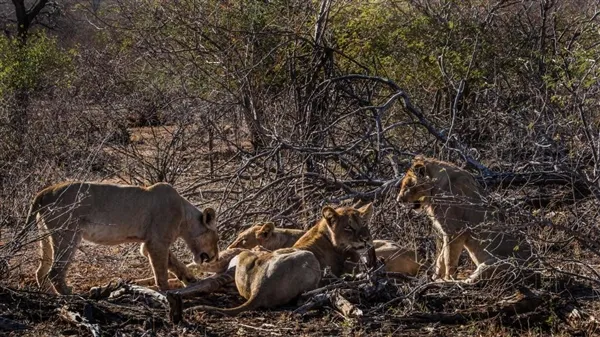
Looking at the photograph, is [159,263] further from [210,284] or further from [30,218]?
[30,218]

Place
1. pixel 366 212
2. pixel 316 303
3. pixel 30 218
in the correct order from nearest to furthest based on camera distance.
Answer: pixel 316 303 < pixel 30 218 < pixel 366 212

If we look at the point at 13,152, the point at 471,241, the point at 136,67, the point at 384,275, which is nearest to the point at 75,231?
the point at 384,275

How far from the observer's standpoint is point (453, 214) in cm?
892

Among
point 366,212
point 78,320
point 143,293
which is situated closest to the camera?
point 78,320

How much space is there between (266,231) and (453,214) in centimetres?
175

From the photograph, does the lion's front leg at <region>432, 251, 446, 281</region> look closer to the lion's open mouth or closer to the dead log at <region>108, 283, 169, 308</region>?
the lion's open mouth

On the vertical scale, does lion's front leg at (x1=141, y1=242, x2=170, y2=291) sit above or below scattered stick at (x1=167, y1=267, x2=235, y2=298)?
above

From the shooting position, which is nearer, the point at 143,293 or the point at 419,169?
the point at 143,293

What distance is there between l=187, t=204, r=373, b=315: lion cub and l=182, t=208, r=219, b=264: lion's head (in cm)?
71

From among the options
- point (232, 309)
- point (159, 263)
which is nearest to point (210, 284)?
point (159, 263)

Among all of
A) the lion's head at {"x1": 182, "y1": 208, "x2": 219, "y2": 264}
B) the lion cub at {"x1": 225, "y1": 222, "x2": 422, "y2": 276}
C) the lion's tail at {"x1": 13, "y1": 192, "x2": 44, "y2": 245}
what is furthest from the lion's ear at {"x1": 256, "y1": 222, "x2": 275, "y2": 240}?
the lion's tail at {"x1": 13, "y1": 192, "x2": 44, "y2": 245}

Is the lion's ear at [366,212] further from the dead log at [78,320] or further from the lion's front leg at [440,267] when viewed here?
the dead log at [78,320]

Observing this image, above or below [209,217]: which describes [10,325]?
below

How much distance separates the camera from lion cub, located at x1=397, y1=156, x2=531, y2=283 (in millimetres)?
8766
